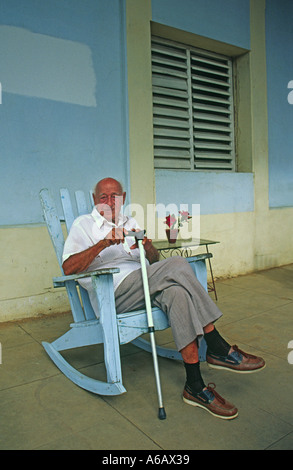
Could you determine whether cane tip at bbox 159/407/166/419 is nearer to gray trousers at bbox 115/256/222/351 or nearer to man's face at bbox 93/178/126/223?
gray trousers at bbox 115/256/222/351

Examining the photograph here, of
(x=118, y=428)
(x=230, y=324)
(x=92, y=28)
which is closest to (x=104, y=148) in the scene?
(x=92, y=28)

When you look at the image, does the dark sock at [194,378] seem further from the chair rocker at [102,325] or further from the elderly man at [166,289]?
the chair rocker at [102,325]

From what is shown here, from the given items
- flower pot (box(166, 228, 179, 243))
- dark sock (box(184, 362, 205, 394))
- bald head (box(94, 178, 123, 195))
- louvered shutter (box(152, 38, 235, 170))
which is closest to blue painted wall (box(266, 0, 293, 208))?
louvered shutter (box(152, 38, 235, 170))

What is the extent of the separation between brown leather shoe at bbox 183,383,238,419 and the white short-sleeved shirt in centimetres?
70

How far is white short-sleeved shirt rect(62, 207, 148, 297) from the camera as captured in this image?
82.0 inches

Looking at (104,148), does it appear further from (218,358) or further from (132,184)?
(218,358)

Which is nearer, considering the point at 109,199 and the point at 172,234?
the point at 109,199

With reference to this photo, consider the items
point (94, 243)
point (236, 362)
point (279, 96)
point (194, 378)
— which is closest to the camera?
point (194, 378)

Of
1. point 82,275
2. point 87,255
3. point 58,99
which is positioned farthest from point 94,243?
point 58,99

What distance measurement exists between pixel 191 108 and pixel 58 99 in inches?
69.9

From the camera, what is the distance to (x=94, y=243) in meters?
2.19

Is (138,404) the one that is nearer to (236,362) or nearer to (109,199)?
(236,362)

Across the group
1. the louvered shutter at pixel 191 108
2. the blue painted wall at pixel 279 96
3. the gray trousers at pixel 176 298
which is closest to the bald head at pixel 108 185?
the gray trousers at pixel 176 298

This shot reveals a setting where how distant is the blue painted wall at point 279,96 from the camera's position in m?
4.90
